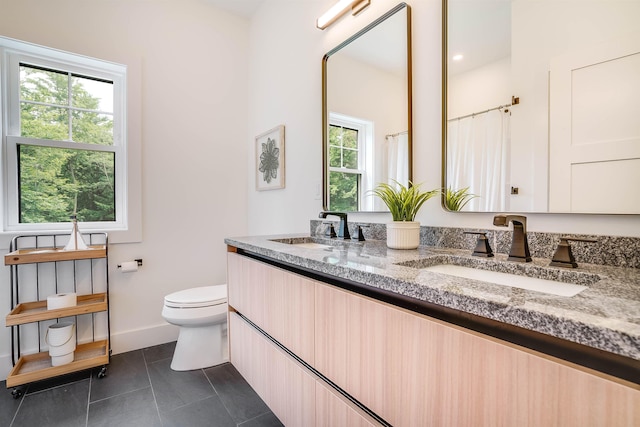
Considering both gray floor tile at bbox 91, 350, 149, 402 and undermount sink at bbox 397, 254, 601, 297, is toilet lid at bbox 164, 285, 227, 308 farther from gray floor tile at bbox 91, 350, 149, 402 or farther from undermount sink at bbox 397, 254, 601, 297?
undermount sink at bbox 397, 254, 601, 297

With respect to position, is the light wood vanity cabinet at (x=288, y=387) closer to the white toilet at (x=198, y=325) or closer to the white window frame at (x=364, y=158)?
the white toilet at (x=198, y=325)

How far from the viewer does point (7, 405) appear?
1602 millimetres

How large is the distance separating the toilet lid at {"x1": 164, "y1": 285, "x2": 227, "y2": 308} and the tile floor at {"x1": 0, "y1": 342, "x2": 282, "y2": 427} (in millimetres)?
448

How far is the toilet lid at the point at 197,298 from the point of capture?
1848 millimetres

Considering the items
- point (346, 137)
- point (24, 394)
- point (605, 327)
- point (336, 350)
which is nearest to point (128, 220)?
point (24, 394)

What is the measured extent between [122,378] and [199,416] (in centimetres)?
70

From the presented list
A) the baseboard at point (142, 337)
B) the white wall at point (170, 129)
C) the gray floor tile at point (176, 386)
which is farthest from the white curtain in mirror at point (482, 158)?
the baseboard at point (142, 337)

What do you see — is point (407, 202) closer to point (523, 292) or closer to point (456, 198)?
point (456, 198)

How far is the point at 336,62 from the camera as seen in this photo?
5.96ft

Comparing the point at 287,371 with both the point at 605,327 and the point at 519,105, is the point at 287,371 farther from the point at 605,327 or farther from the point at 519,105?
the point at 519,105

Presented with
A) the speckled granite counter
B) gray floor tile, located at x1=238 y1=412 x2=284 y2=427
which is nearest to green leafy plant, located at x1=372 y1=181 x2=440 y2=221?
the speckled granite counter

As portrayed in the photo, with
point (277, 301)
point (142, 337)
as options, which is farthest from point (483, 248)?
point (142, 337)

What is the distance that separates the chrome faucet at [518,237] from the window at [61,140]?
2416mm

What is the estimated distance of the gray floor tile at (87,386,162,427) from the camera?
146 cm
